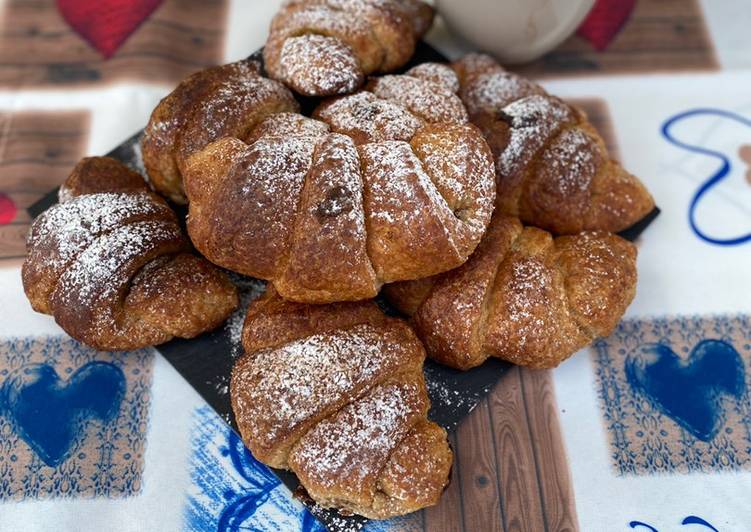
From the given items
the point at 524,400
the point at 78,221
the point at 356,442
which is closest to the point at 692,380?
the point at 524,400

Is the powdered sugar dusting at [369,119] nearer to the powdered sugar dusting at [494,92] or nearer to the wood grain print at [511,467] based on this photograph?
the powdered sugar dusting at [494,92]

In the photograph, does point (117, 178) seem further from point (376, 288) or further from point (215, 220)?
point (376, 288)

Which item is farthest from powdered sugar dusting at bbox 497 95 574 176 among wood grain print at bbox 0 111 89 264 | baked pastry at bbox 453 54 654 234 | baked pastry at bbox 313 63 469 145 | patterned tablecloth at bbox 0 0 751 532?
wood grain print at bbox 0 111 89 264

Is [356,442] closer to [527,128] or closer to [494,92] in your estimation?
[527,128]

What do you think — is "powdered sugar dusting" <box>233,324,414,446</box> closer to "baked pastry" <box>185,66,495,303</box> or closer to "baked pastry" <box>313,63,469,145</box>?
"baked pastry" <box>185,66,495,303</box>

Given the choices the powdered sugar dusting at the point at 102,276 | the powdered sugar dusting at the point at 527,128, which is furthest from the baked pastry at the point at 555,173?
the powdered sugar dusting at the point at 102,276
